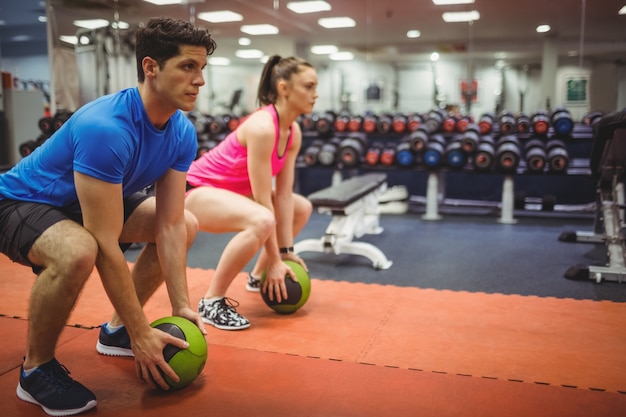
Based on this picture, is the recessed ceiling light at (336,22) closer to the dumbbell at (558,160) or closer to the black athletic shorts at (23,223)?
the dumbbell at (558,160)

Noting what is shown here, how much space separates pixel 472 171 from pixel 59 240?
4.23 m

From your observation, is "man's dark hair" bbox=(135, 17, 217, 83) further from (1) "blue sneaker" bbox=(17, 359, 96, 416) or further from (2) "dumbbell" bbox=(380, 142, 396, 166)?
(2) "dumbbell" bbox=(380, 142, 396, 166)

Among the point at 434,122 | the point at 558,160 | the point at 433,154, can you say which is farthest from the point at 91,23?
the point at 558,160

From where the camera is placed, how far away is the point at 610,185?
344 centimetres

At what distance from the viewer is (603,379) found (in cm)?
165

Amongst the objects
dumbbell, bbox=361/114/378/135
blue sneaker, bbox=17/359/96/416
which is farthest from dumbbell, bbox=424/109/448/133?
blue sneaker, bbox=17/359/96/416

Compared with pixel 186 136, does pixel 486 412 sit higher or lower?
lower

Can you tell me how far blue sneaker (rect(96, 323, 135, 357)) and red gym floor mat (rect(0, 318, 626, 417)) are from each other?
25mm

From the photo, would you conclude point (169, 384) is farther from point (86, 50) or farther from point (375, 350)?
point (86, 50)

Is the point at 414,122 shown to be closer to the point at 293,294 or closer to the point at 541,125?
the point at 541,125

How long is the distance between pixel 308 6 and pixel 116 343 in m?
7.37

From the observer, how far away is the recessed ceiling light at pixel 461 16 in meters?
7.91

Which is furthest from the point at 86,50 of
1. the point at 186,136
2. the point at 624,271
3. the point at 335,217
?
the point at 624,271

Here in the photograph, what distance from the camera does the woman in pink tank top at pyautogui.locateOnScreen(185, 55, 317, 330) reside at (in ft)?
7.14
